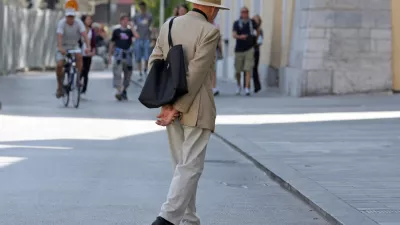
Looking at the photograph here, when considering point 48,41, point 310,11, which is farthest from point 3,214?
point 48,41

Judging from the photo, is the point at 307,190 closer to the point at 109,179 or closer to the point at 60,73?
the point at 109,179

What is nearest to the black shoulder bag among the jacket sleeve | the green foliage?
the jacket sleeve

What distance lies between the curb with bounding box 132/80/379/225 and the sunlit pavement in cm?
8

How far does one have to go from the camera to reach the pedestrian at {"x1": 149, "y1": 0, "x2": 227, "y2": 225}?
23.8 ft

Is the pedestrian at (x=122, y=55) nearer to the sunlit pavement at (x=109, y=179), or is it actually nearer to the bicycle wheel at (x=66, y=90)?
the bicycle wheel at (x=66, y=90)

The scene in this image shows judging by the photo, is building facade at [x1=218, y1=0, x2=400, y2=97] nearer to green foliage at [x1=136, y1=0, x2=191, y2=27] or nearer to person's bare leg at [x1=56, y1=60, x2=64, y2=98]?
person's bare leg at [x1=56, y1=60, x2=64, y2=98]

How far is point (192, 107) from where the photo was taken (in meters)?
7.27

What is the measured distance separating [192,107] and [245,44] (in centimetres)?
1791

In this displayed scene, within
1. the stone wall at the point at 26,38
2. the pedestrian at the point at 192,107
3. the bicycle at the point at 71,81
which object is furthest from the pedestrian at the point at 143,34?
the pedestrian at the point at 192,107

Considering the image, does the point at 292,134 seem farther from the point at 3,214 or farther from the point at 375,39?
the point at 375,39

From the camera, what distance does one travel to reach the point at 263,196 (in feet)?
31.8

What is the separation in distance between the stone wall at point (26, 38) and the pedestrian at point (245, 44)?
11.6 meters

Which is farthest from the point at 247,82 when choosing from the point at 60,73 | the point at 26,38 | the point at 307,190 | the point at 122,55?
the point at 26,38

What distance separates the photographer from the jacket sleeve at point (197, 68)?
23.7 feet
